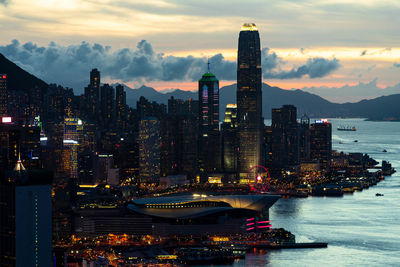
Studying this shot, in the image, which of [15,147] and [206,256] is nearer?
[15,147]

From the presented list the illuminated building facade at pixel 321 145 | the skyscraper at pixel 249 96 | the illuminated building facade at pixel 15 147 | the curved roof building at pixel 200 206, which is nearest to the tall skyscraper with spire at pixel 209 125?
the skyscraper at pixel 249 96

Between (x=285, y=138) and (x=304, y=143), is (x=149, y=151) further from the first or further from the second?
(x=304, y=143)

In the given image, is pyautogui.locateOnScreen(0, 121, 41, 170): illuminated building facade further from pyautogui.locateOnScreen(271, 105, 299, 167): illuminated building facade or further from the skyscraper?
pyautogui.locateOnScreen(271, 105, 299, 167): illuminated building facade

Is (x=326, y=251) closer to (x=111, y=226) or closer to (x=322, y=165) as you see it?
(x=111, y=226)

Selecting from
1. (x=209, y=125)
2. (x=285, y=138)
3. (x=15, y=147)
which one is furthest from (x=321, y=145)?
(x=15, y=147)

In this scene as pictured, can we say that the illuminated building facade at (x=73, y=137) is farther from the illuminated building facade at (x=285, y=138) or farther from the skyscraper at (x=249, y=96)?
the illuminated building facade at (x=285, y=138)
